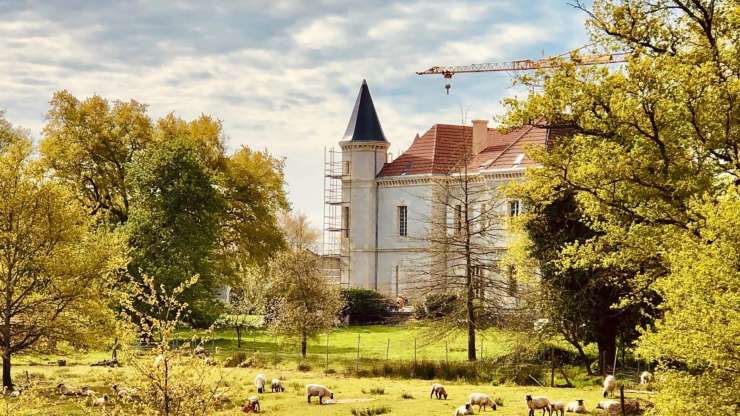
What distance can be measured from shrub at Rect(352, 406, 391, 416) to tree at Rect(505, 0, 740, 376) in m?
6.23

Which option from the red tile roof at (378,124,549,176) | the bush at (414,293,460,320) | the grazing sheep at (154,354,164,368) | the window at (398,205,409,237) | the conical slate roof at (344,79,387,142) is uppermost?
the conical slate roof at (344,79,387,142)

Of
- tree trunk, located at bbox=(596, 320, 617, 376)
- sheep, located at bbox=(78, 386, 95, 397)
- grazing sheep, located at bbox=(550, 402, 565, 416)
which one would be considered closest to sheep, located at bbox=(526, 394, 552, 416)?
grazing sheep, located at bbox=(550, 402, 565, 416)

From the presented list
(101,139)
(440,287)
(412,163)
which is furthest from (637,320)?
(412,163)

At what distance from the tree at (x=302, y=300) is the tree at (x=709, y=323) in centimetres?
2634

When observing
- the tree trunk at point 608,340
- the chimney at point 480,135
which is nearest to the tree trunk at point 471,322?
the tree trunk at point 608,340

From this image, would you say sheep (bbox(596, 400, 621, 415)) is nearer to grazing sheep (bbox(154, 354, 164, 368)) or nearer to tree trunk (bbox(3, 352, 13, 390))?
grazing sheep (bbox(154, 354, 164, 368))

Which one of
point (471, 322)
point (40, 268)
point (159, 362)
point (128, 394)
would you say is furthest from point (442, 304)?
point (159, 362)

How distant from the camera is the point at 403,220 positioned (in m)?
80.1

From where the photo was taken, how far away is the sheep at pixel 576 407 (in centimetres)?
2359

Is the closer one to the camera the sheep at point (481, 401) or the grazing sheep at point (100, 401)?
the grazing sheep at point (100, 401)

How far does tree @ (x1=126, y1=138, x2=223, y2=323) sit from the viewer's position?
44.4 metres

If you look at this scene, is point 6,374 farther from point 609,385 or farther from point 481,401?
point 609,385

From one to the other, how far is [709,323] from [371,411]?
35.0ft

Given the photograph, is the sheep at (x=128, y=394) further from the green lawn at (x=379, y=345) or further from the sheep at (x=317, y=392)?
the green lawn at (x=379, y=345)
